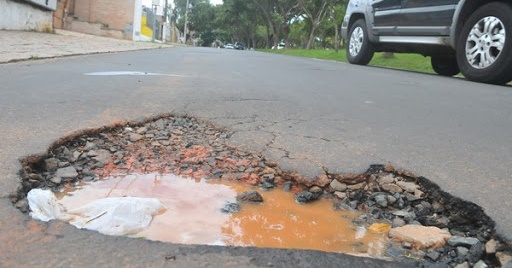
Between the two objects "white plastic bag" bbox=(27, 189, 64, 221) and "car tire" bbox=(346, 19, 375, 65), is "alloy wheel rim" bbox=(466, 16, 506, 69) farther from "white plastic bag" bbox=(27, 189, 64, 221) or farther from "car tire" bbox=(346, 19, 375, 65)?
"white plastic bag" bbox=(27, 189, 64, 221)

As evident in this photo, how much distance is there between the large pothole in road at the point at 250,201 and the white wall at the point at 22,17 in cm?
1254

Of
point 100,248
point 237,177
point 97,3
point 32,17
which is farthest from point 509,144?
point 97,3

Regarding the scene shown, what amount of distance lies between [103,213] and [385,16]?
7900 millimetres

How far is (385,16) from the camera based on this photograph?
8609 millimetres

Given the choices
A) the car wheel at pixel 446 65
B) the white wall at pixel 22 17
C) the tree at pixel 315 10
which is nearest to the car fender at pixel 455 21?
the car wheel at pixel 446 65

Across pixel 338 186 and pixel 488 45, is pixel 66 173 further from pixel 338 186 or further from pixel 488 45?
pixel 488 45

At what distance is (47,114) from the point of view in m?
3.27

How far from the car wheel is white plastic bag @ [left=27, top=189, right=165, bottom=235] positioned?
8307mm

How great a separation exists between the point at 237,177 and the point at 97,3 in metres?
28.7

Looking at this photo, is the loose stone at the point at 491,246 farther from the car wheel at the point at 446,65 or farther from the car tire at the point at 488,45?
the car wheel at the point at 446,65

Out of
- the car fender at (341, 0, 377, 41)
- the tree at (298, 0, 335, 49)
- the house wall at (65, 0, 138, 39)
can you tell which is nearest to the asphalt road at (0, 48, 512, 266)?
the car fender at (341, 0, 377, 41)

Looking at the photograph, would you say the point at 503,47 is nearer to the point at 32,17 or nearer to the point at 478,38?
the point at 478,38

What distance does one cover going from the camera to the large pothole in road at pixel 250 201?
1743 mm

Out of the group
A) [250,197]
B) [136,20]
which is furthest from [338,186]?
[136,20]
